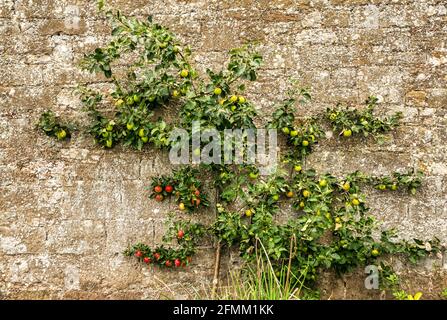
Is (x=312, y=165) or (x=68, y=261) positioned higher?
(x=312, y=165)

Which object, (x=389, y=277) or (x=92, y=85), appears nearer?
(x=389, y=277)

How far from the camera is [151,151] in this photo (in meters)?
3.80

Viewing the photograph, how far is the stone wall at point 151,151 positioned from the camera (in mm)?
3709

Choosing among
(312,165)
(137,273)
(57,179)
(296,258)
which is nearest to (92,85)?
(57,179)

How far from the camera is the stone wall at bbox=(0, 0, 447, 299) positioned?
12.2 feet

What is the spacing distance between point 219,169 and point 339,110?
3.46ft

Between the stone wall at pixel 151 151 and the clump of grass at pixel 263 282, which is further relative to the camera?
the stone wall at pixel 151 151

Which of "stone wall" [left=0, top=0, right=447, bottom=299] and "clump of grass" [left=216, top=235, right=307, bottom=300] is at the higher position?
"stone wall" [left=0, top=0, right=447, bottom=299]

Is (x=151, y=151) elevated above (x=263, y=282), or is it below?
above

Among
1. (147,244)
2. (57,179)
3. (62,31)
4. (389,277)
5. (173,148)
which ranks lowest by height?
(389,277)

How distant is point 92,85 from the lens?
3.83 meters

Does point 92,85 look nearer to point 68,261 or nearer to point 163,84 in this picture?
point 163,84

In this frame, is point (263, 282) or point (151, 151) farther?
point (151, 151)

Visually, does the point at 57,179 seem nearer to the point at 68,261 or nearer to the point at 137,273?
the point at 68,261
